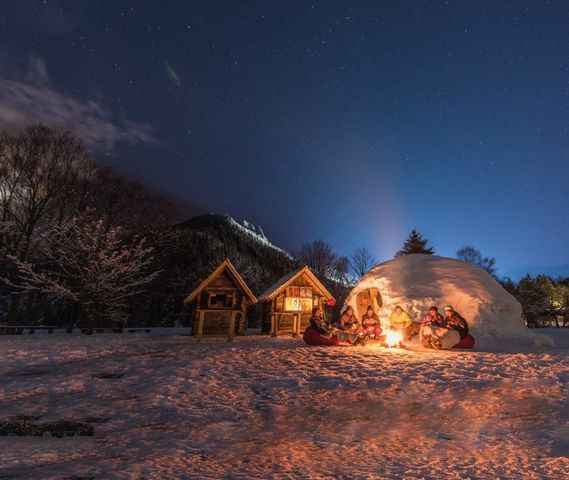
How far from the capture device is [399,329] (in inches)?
480

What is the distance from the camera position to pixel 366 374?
24.5 ft

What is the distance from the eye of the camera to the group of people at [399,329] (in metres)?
11.3

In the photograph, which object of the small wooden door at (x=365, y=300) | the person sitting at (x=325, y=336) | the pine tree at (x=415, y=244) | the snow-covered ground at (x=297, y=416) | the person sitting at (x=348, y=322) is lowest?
the snow-covered ground at (x=297, y=416)

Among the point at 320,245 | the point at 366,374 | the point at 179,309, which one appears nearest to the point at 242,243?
the point at 320,245

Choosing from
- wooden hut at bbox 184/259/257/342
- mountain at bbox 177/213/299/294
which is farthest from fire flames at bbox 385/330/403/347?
mountain at bbox 177/213/299/294

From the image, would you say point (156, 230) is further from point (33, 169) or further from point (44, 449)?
point (44, 449)

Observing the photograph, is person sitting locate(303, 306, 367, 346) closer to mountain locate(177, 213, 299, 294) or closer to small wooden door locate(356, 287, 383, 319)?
small wooden door locate(356, 287, 383, 319)

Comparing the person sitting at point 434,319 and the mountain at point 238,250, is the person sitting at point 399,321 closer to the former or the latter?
the person sitting at point 434,319

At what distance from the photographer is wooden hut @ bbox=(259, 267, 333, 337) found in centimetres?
1831

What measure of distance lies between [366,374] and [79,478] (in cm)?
560

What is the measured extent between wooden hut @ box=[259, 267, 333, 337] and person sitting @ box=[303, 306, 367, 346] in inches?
196

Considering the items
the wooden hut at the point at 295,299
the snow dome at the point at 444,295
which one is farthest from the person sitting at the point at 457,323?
the wooden hut at the point at 295,299

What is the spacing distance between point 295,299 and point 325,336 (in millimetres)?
6111

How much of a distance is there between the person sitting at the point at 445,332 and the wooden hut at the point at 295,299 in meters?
7.16
